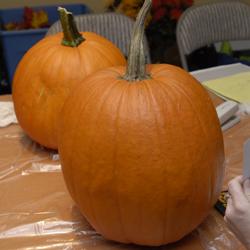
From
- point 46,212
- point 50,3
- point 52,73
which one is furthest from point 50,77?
point 50,3

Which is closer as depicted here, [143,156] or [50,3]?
[143,156]

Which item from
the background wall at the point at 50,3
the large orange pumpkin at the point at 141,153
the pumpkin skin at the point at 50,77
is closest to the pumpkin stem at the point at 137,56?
the large orange pumpkin at the point at 141,153

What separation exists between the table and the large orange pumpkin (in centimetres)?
4

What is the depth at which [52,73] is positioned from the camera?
752 mm

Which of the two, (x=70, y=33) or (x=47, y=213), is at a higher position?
(x=70, y=33)

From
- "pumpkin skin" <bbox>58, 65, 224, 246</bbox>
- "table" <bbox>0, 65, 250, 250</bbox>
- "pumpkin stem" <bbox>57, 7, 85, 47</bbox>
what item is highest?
"pumpkin stem" <bbox>57, 7, 85, 47</bbox>

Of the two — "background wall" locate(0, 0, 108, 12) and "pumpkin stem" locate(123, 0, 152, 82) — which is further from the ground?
"pumpkin stem" locate(123, 0, 152, 82)

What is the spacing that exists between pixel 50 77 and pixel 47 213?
26cm

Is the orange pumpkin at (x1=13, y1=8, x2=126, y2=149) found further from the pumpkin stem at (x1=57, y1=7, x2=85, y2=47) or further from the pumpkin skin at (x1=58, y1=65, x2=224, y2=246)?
the pumpkin skin at (x1=58, y1=65, x2=224, y2=246)

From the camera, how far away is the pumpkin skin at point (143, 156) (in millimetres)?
505

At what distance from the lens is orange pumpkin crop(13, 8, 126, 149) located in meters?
0.75

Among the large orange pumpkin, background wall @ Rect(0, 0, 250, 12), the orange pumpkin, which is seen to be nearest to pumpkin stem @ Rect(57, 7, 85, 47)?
the orange pumpkin

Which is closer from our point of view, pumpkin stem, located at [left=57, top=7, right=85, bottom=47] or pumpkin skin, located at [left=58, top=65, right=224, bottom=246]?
pumpkin skin, located at [left=58, top=65, right=224, bottom=246]

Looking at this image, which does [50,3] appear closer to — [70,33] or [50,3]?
→ [50,3]
